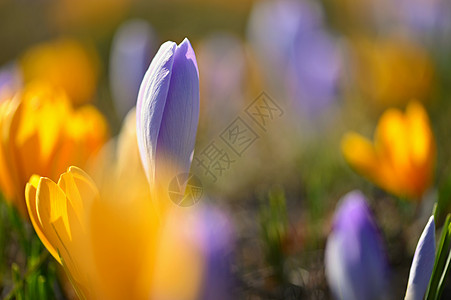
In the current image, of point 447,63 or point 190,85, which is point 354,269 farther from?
point 447,63

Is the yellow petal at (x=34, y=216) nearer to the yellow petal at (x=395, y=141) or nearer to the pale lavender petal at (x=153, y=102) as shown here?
the pale lavender petal at (x=153, y=102)

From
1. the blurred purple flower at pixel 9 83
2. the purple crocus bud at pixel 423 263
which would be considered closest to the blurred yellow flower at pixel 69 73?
the blurred purple flower at pixel 9 83

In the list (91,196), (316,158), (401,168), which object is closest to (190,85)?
(91,196)

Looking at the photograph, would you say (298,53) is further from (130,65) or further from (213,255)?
(213,255)

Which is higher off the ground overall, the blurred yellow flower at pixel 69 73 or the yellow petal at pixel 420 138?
the blurred yellow flower at pixel 69 73

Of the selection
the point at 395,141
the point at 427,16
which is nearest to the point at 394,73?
the point at 427,16

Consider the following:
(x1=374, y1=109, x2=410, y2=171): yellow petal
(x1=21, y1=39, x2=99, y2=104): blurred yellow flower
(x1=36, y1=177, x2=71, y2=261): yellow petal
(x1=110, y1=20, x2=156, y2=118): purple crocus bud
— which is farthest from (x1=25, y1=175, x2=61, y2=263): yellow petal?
(x1=21, y1=39, x2=99, y2=104): blurred yellow flower
